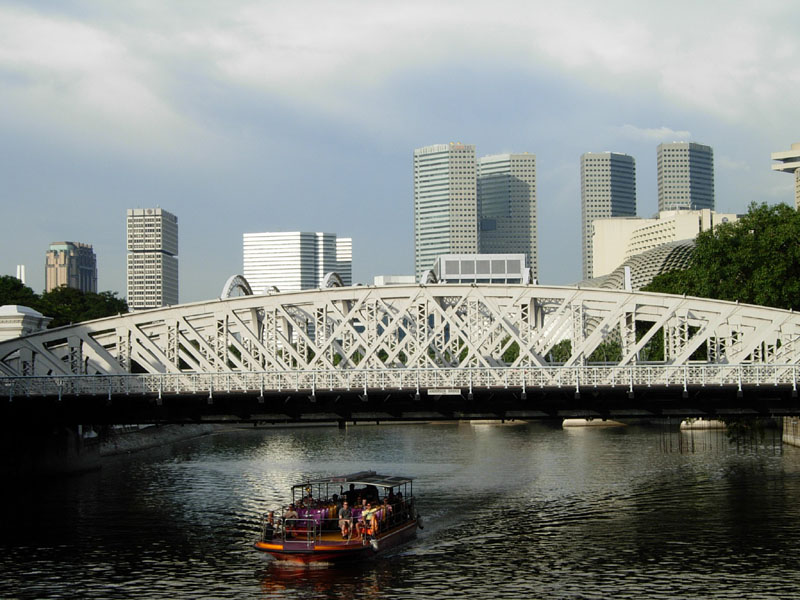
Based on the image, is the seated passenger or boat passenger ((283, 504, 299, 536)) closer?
the seated passenger

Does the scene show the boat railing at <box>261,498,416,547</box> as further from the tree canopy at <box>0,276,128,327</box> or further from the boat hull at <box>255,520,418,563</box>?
the tree canopy at <box>0,276,128,327</box>

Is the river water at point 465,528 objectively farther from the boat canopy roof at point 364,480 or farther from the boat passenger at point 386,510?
the boat canopy roof at point 364,480

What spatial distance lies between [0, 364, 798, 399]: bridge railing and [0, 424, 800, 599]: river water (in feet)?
25.6

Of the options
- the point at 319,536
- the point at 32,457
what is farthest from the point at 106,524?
the point at 32,457

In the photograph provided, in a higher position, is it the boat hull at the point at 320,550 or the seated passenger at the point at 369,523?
the seated passenger at the point at 369,523

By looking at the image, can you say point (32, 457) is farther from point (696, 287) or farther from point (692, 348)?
point (696, 287)

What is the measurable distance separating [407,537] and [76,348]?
32.4 meters

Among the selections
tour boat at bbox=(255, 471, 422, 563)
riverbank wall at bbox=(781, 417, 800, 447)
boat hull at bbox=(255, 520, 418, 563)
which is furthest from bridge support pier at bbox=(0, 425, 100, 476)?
riverbank wall at bbox=(781, 417, 800, 447)

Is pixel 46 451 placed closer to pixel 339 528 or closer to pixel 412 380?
pixel 412 380

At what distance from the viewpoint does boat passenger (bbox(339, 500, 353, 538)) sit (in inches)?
2106

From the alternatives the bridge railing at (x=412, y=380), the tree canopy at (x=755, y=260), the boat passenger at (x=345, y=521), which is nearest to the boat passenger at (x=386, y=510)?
the boat passenger at (x=345, y=521)

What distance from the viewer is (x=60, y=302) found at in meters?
185

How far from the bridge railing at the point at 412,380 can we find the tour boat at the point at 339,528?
7837mm

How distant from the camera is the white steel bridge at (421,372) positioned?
65562mm
